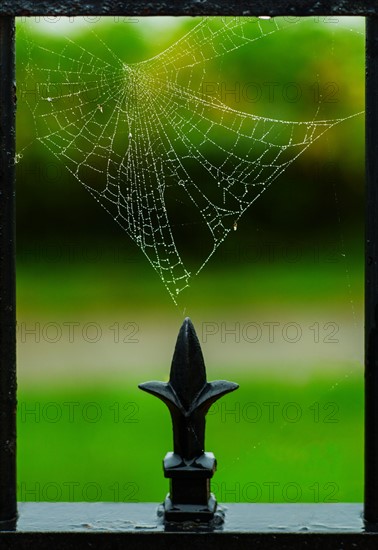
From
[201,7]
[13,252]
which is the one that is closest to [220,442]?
[13,252]

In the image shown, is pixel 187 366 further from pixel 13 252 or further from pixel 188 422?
pixel 13 252

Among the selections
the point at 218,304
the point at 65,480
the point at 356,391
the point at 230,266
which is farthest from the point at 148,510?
the point at 230,266

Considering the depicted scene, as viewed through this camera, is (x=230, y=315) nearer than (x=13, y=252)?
No

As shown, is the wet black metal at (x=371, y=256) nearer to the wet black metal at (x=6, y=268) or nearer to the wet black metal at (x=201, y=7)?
the wet black metal at (x=201, y=7)

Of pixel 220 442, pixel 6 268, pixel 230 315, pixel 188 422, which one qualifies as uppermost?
pixel 6 268

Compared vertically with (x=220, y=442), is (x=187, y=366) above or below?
above

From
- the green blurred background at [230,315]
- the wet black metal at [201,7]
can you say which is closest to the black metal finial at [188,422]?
the wet black metal at [201,7]

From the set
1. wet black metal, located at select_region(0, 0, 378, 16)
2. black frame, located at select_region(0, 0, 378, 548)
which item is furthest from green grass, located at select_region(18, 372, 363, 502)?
wet black metal, located at select_region(0, 0, 378, 16)

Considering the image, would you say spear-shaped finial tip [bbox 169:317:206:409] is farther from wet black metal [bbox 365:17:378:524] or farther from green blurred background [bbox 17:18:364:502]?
green blurred background [bbox 17:18:364:502]
